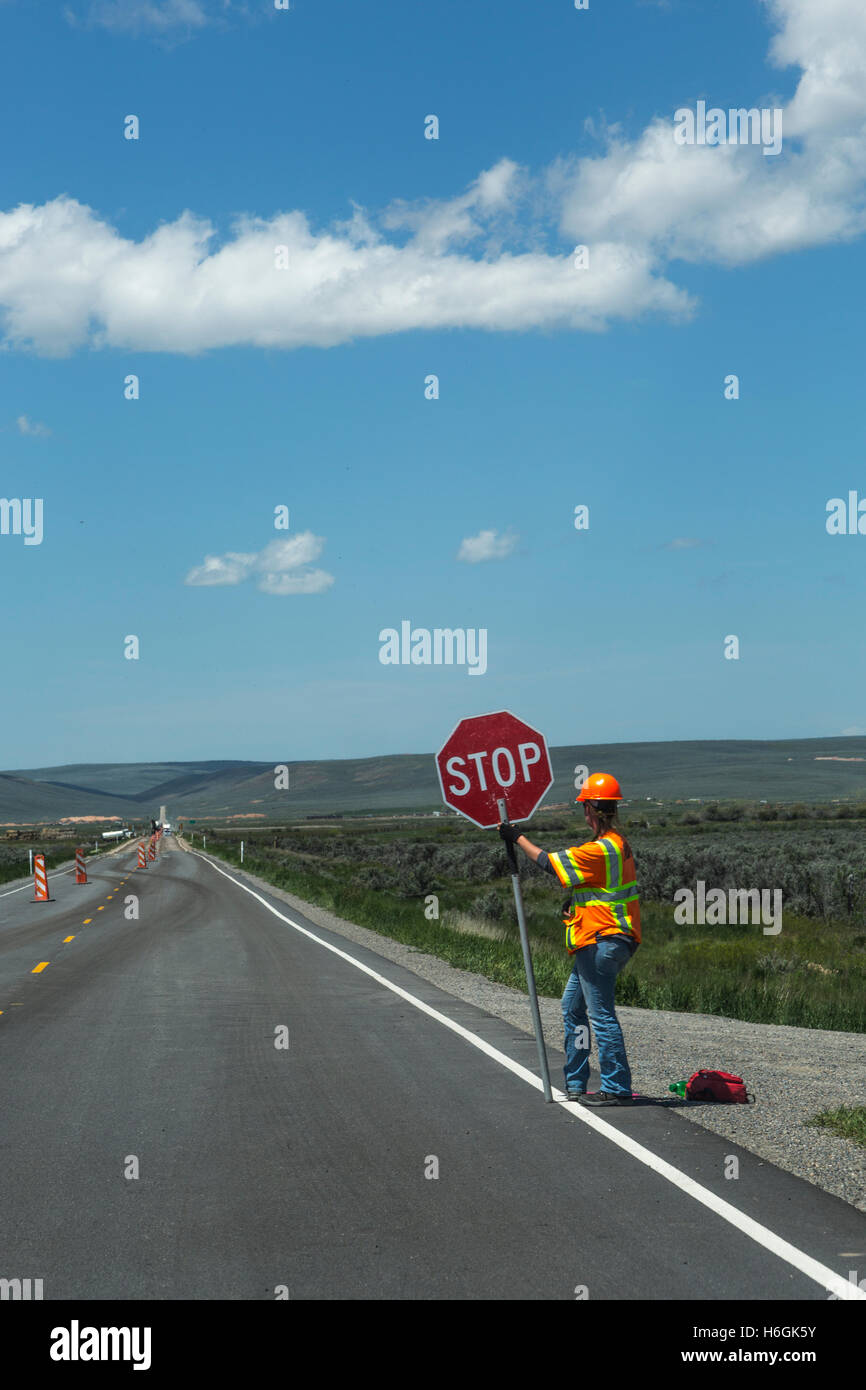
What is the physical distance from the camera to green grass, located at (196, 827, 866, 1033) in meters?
16.5

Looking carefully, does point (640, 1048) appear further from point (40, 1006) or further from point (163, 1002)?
point (40, 1006)

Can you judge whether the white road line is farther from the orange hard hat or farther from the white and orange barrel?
the white and orange barrel

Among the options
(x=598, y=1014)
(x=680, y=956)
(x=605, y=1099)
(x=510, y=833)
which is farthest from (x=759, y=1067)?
(x=680, y=956)

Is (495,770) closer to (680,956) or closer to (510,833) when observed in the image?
(510,833)

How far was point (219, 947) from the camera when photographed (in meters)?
21.7

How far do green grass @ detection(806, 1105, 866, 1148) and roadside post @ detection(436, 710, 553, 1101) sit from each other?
1.87 meters

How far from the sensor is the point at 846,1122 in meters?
8.35

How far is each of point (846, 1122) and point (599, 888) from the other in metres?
2.11

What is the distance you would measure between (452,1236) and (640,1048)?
6.09m

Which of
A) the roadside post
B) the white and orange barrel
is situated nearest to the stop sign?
the roadside post
